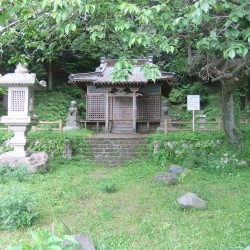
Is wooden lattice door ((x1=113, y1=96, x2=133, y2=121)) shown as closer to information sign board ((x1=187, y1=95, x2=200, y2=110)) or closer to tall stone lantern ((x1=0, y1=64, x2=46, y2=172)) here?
information sign board ((x1=187, y1=95, x2=200, y2=110))

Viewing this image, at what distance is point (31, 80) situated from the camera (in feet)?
30.9

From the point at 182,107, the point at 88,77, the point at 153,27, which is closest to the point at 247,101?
the point at 182,107

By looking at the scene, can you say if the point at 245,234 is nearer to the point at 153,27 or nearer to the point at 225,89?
the point at 153,27

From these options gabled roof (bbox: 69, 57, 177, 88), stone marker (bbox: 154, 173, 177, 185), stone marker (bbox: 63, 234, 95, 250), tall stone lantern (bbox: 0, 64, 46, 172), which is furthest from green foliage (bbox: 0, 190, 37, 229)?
gabled roof (bbox: 69, 57, 177, 88)

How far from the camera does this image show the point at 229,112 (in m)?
10.3

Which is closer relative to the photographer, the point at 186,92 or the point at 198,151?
the point at 198,151

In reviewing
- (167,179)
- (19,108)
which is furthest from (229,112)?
(19,108)

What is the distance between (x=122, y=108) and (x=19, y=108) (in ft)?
28.4

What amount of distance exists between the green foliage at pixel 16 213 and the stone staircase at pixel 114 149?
6849 millimetres

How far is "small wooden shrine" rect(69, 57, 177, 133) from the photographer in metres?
17.1

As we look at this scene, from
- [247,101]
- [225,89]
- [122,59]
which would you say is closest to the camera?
[122,59]

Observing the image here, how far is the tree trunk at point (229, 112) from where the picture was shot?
904 cm

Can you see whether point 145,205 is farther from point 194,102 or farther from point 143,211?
point 194,102

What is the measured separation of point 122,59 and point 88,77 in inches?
545
